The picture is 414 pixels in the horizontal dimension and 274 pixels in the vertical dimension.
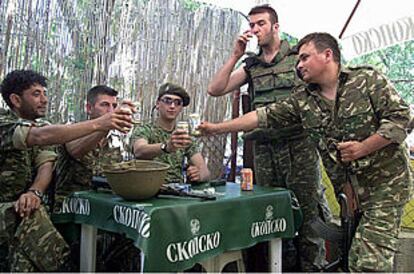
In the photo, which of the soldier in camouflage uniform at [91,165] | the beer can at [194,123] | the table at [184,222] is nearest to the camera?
the table at [184,222]

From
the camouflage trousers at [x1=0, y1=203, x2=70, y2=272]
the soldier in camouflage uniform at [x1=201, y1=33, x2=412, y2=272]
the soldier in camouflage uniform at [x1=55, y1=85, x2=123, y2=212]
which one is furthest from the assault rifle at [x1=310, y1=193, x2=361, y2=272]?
the camouflage trousers at [x1=0, y1=203, x2=70, y2=272]

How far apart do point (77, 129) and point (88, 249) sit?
2.02ft

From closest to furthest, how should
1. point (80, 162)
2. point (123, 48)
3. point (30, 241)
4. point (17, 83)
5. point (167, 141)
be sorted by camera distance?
point (30, 241)
point (17, 83)
point (80, 162)
point (167, 141)
point (123, 48)

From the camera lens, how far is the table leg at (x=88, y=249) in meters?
2.43

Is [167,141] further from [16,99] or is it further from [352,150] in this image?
[352,150]

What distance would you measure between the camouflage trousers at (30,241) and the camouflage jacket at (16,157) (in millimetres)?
212

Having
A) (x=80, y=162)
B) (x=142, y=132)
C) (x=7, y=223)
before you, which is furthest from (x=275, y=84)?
(x=7, y=223)

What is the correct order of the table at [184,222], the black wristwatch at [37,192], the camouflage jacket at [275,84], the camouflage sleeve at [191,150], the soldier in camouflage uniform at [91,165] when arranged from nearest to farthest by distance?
the table at [184,222] → the black wristwatch at [37,192] → the soldier in camouflage uniform at [91,165] → the camouflage jacket at [275,84] → the camouflage sleeve at [191,150]

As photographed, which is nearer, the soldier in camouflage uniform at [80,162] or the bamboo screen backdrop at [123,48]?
the soldier in camouflage uniform at [80,162]

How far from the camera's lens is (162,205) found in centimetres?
209

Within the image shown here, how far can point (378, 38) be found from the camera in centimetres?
401

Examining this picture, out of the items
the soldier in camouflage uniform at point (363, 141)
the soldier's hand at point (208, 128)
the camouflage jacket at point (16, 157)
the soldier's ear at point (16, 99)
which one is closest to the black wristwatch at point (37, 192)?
the camouflage jacket at point (16, 157)

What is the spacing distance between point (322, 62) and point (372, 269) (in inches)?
44.3

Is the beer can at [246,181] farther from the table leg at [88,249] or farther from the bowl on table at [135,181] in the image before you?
the table leg at [88,249]
